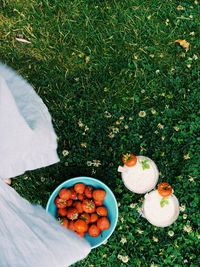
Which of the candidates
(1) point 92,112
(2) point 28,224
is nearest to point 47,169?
(1) point 92,112

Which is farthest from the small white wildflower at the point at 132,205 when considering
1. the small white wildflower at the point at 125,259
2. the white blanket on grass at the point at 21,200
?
the white blanket on grass at the point at 21,200

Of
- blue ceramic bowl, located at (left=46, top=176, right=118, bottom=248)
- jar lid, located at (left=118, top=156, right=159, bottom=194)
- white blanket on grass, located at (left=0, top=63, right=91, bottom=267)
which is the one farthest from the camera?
jar lid, located at (left=118, top=156, right=159, bottom=194)

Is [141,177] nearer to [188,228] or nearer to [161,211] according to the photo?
[161,211]

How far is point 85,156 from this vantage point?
2.61 meters

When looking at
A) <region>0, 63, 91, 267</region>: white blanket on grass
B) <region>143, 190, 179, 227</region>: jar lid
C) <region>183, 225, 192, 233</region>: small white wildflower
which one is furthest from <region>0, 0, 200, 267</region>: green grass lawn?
<region>0, 63, 91, 267</region>: white blanket on grass

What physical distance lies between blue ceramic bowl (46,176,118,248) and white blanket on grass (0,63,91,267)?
507 mm

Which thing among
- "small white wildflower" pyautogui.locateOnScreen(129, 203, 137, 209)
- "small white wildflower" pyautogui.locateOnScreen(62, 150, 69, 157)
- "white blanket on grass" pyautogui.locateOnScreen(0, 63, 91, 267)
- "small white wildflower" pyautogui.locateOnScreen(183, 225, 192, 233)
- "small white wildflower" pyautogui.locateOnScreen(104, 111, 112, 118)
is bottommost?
"small white wildflower" pyautogui.locateOnScreen(183, 225, 192, 233)

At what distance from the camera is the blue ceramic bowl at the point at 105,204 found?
2303 millimetres

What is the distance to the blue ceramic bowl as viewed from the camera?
2.30 metres

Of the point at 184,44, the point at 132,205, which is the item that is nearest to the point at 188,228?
the point at 132,205

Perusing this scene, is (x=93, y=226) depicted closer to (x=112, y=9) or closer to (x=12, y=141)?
(x=12, y=141)

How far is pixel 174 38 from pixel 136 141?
3.06 feet

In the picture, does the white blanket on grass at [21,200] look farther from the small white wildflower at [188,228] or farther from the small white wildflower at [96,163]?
the small white wildflower at [188,228]

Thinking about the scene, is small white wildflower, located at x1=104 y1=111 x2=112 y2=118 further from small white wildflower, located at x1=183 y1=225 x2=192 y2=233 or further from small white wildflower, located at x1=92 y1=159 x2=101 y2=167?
small white wildflower, located at x1=183 y1=225 x2=192 y2=233
